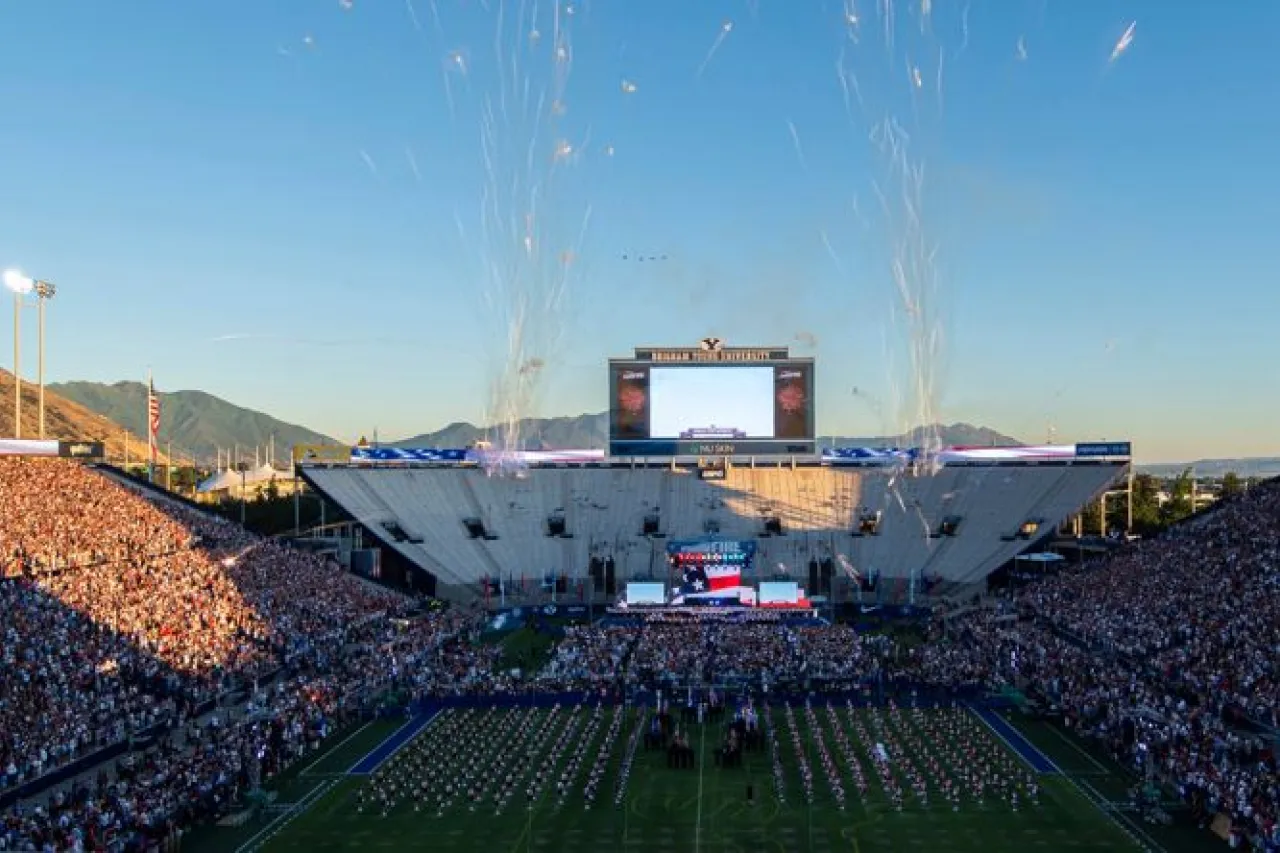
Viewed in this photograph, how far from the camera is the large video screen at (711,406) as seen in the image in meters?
58.1

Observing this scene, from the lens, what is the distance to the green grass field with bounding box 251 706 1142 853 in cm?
2189

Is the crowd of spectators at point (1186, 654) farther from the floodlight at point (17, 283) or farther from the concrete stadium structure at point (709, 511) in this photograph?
the floodlight at point (17, 283)

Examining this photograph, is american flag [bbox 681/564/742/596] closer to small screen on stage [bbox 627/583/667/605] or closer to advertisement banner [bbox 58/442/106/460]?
small screen on stage [bbox 627/583/667/605]

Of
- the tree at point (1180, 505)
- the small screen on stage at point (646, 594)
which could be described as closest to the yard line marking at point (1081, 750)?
the small screen on stage at point (646, 594)

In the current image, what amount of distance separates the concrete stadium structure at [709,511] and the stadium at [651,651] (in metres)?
0.19

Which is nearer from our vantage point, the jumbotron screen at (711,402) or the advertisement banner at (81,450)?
the advertisement banner at (81,450)

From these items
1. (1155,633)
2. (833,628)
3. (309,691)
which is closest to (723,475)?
(833,628)

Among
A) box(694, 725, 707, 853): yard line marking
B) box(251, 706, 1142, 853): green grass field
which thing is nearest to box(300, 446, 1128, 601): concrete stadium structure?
box(251, 706, 1142, 853): green grass field

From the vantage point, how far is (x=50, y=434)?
191875mm

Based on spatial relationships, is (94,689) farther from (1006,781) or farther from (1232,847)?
(1232,847)

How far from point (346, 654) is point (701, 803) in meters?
20.3

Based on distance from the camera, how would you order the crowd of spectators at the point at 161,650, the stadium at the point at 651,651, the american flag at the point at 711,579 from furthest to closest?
the american flag at the point at 711,579 → the crowd of spectators at the point at 161,650 → the stadium at the point at 651,651

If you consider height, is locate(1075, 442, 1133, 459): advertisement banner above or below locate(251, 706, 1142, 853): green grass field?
above

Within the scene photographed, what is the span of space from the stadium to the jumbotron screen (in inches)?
6.1
